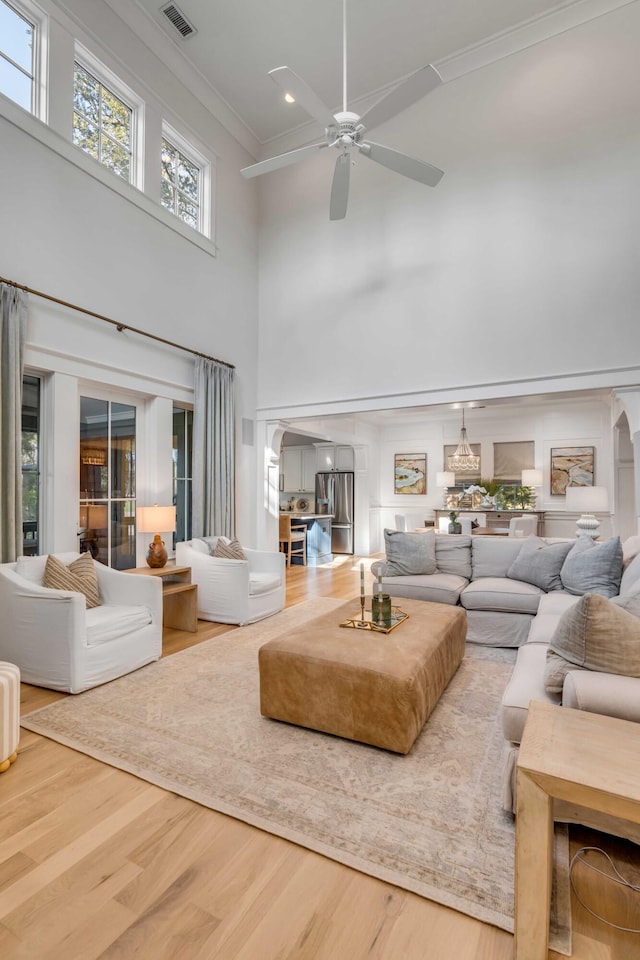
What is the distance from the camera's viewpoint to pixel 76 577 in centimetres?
338

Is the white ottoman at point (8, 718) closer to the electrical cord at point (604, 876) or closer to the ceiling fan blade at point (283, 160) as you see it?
the electrical cord at point (604, 876)

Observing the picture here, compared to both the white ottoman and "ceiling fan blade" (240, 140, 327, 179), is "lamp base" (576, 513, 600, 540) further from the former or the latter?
the white ottoman

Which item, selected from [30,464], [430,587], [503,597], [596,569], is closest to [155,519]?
[30,464]

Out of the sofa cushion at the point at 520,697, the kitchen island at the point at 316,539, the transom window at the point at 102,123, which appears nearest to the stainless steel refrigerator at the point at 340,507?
the kitchen island at the point at 316,539

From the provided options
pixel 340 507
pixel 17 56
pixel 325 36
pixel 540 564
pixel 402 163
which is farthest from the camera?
pixel 340 507

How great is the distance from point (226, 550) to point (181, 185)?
4.03 metres

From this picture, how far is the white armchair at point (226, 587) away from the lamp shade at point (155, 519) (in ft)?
1.45

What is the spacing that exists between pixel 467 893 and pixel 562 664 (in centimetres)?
82

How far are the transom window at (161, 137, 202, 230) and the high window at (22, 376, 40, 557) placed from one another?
2509 mm

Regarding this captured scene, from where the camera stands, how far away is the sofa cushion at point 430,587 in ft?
13.4

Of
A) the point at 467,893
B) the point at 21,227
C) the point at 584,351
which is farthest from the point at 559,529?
the point at 21,227

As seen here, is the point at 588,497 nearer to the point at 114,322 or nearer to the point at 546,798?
the point at 546,798

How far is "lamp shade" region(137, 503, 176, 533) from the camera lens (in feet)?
13.7

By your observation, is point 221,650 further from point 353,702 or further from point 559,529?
point 559,529
